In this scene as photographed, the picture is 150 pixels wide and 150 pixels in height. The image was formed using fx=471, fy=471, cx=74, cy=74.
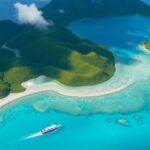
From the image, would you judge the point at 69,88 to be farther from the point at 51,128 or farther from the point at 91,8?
the point at 91,8

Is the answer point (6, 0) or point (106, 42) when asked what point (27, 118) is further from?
point (6, 0)

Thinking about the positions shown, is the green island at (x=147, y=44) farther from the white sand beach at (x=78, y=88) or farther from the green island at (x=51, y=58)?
the white sand beach at (x=78, y=88)

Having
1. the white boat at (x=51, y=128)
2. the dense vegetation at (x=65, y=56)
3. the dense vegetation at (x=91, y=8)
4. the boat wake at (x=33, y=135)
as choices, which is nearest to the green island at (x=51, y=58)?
the dense vegetation at (x=65, y=56)

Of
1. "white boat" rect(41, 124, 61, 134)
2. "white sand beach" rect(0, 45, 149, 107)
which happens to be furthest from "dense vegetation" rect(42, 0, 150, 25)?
"white boat" rect(41, 124, 61, 134)

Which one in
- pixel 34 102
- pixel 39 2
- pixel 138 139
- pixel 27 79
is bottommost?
pixel 138 139

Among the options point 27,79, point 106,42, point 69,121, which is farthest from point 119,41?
point 69,121
